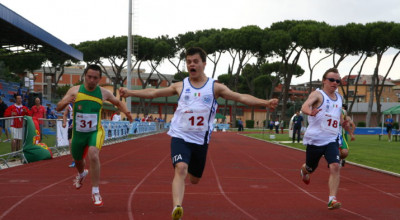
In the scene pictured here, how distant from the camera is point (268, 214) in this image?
6.28 metres

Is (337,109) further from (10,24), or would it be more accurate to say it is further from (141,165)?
(10,24)

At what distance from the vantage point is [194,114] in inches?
209

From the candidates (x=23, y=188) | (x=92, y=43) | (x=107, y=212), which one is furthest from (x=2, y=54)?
(x=107, y=212)

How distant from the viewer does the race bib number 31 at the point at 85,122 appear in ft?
22.2

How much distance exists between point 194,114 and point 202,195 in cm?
292

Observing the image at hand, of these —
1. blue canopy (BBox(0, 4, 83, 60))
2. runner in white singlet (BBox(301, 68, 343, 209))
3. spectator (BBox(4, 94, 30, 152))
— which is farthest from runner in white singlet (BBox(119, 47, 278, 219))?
blue canopy (BBox(0, 4, 83, 60))

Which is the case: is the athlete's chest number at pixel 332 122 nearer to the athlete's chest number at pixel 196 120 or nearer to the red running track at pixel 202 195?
the red running track at pixel 202 195

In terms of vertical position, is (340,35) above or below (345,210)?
above

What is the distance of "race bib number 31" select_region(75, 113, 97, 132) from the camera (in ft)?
22.2

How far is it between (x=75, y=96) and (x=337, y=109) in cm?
379

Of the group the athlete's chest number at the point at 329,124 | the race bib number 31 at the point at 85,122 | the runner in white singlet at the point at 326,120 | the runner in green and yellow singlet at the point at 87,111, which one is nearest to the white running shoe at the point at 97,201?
the runner in green and yellow singlet at the point at 87,111

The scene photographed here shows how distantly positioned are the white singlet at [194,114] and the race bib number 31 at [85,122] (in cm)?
184

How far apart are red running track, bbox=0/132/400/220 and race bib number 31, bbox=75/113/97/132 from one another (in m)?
1.06

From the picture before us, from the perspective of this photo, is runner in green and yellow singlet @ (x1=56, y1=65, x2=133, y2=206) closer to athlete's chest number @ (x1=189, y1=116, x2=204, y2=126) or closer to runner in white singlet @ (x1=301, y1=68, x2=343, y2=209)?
athlete's chest number @ (x1=189, y1=116, x2=204, y2=126)
